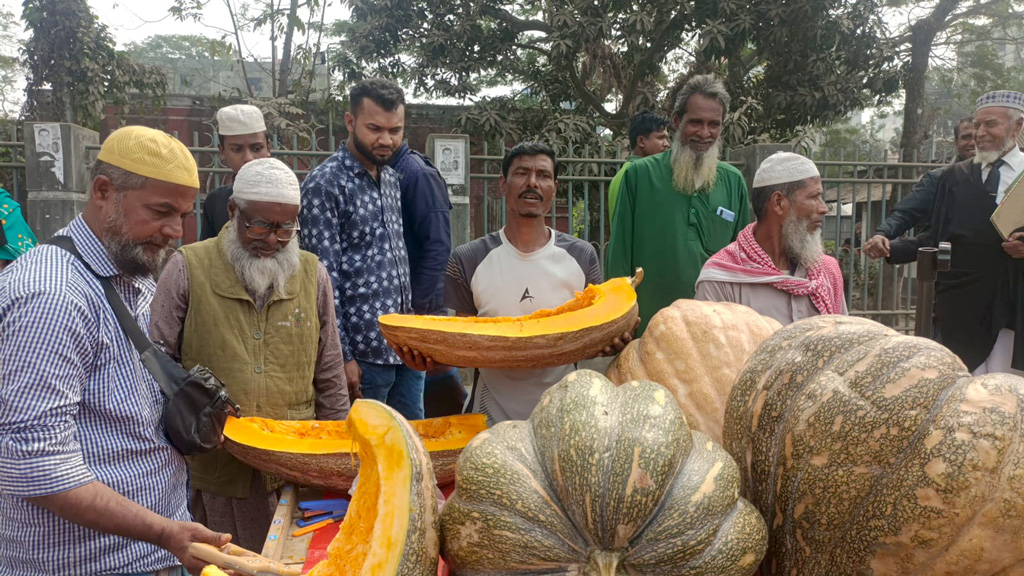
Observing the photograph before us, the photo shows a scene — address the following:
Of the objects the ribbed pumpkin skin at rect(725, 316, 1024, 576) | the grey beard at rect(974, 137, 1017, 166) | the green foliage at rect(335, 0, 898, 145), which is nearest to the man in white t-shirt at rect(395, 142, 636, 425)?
the ribbed pumpkin skin at rect(725, 316, 1024, 576)

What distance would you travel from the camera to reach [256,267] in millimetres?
2596

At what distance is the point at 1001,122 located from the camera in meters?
4.69

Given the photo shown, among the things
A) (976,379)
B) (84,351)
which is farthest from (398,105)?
(976,379)

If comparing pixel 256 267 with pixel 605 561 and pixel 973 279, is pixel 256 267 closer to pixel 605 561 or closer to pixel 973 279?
pixel 605 561

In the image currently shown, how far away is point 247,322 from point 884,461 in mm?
2172

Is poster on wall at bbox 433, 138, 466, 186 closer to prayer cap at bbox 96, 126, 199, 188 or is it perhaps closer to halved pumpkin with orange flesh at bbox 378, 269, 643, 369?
halved pumpkin with orange flesh at bbox 378, 269, 643, 369

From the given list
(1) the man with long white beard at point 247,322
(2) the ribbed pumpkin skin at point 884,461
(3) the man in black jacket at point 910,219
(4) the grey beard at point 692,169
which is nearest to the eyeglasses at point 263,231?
(1) the man with long white beard at point 247,322

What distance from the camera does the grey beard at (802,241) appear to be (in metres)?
2.97

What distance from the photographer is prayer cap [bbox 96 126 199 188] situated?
183cm

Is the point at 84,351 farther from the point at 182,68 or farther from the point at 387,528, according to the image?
the point at 182,68

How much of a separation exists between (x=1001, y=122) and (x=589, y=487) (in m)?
4.98

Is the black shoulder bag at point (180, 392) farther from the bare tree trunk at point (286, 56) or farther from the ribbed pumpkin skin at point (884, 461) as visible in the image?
the bare tree trunk at point (286, 56)

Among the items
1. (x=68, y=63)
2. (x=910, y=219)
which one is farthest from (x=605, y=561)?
(x=68, y=63)

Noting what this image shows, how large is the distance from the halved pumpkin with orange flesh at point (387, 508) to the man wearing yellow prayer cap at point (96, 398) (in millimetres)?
570
